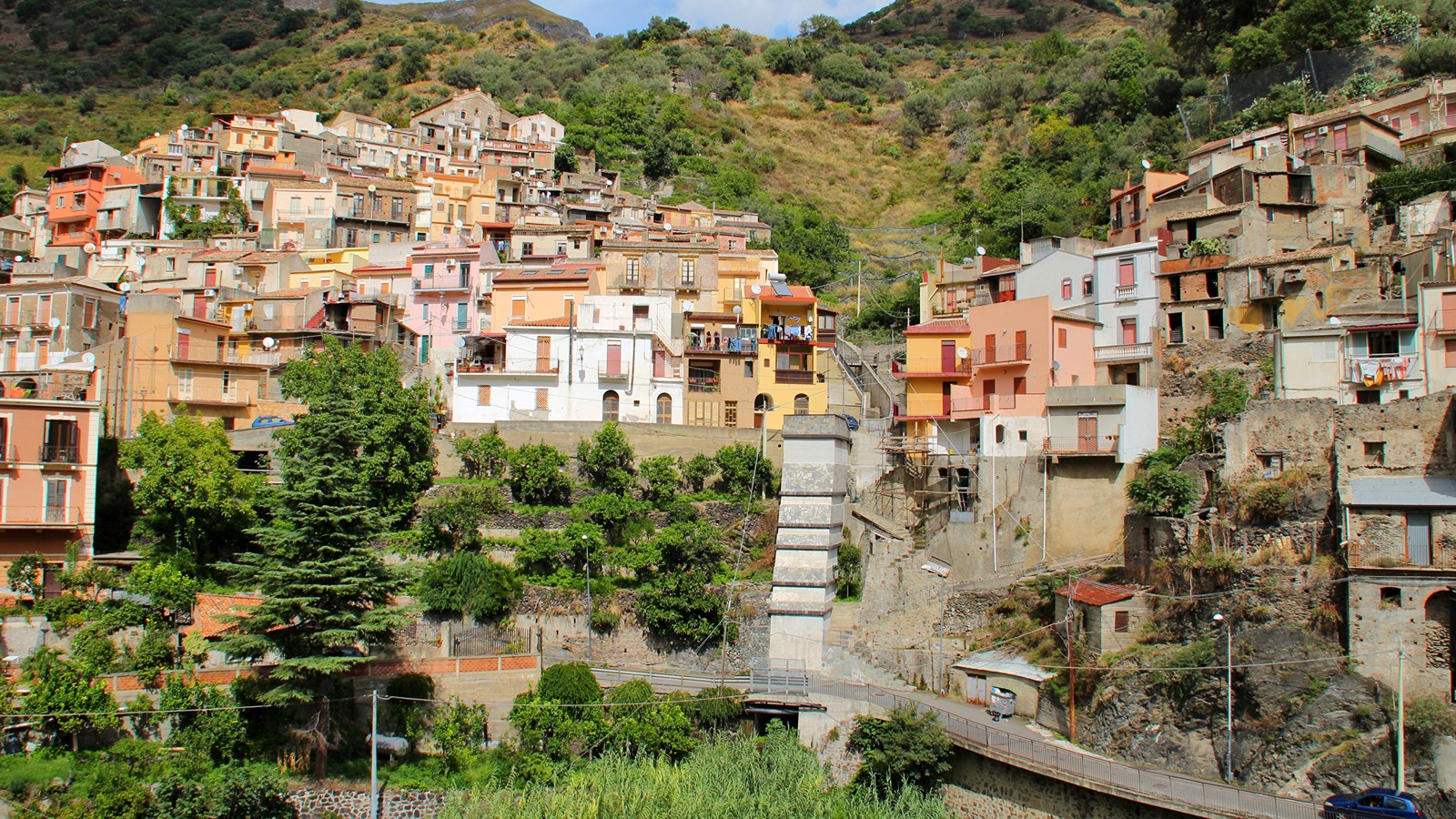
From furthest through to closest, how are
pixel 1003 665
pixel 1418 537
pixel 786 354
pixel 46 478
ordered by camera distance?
pixel 786 354 < pixel 46 478 < pixel 1003 665 < pixel 1418 537

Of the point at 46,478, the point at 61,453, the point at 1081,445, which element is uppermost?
the point at 1081,445

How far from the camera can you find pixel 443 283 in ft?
163

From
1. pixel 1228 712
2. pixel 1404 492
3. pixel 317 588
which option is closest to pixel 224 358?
pixel 317 588

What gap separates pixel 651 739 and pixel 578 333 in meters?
18.7

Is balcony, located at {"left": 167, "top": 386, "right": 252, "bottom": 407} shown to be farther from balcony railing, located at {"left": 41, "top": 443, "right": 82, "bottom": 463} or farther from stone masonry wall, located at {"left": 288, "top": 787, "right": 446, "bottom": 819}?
stone masonry wall, located at {"left": 288, "top": 787, "right": 446, "bottom": 819}

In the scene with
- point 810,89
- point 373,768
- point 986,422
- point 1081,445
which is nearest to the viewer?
point 373,768

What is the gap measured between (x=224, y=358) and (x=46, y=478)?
1162 centimetres

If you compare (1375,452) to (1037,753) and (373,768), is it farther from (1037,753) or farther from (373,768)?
(373,768)

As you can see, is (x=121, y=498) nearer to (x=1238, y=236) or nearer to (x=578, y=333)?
(x=578, y=333)

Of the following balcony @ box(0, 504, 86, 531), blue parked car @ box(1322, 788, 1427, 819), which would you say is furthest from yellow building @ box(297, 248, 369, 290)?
blue parked car @ box(1322, 788, 1427, 819)

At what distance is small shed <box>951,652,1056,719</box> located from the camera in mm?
29516

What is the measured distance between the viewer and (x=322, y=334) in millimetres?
46281

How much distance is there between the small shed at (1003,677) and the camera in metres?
29.5

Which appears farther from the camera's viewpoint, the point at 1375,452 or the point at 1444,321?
the point at 1444,321
